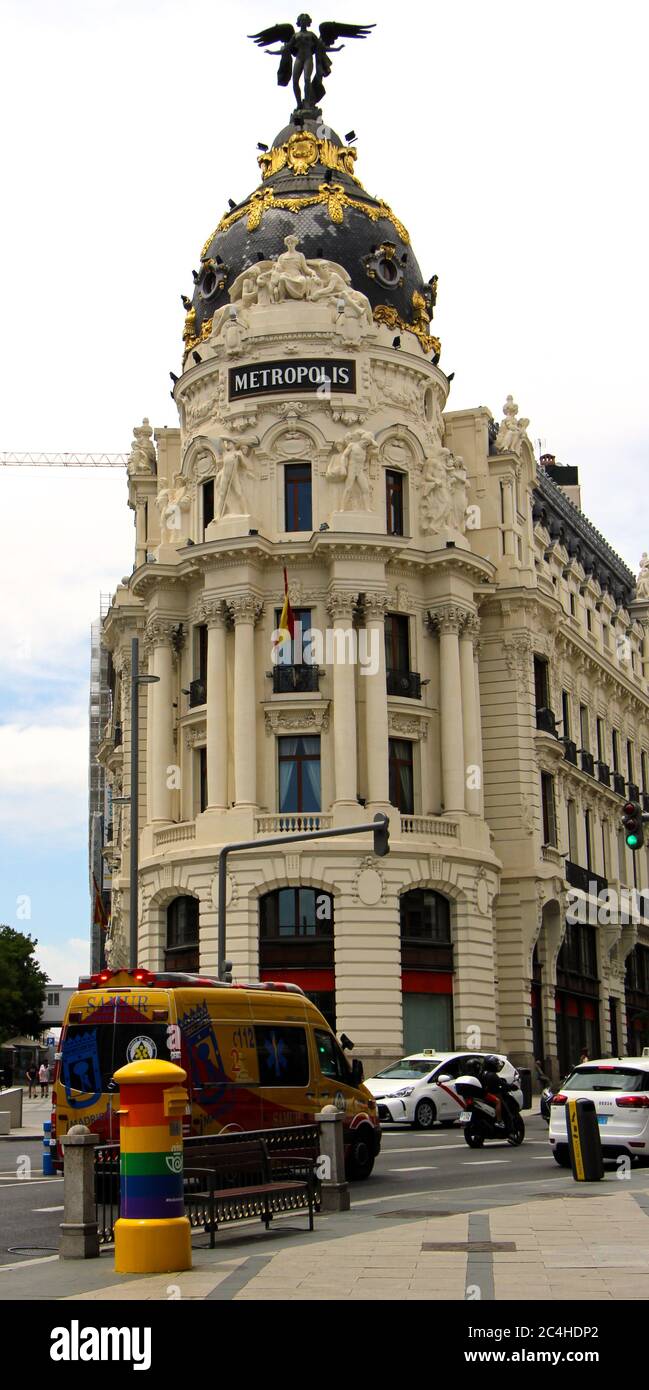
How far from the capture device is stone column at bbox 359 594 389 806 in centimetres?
4800

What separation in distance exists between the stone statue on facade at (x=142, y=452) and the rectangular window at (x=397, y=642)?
38.6ft

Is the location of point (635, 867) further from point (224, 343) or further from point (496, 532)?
point (224, 343)

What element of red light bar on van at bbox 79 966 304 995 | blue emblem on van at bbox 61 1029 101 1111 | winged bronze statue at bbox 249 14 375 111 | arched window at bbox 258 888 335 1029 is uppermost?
winged bronze statue at bbox 249 14 375 111

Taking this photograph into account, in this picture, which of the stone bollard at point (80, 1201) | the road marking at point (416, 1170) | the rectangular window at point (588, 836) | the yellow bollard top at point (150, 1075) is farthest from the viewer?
the rectangular window at point (588, 836)

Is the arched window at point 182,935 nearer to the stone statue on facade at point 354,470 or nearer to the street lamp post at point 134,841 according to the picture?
the street lamp post at point 134,841

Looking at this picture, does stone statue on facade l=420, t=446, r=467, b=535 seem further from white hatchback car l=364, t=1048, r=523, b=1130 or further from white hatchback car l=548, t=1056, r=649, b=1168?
white hatchback car l=548, t=1056, r=649, b=1168

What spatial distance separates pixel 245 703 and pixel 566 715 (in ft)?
55.9

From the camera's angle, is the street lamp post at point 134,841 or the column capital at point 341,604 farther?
the column capital at point 341,604

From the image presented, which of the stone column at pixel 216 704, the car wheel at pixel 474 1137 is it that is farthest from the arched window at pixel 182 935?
the car wheel at pixel 474 1137

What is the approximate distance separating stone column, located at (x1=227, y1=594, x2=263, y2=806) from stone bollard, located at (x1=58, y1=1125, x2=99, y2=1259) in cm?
3228

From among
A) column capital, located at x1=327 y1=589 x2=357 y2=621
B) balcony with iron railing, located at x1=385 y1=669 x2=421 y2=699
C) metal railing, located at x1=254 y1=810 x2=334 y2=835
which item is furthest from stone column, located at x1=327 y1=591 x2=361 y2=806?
balcony with iron railing, located at x1=385 y1=669 x2=421 y2=699

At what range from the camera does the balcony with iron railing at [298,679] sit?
4888cm
